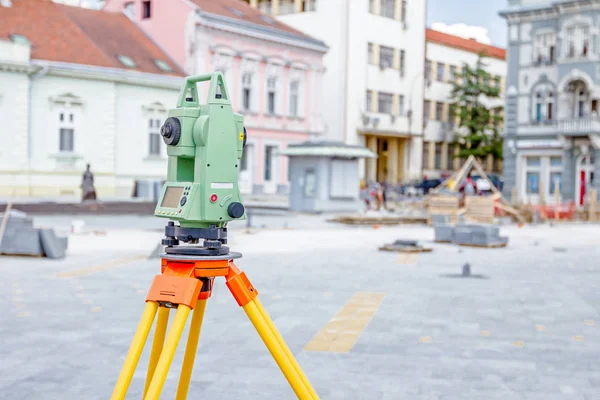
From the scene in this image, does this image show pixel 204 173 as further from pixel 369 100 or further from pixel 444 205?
pixel 369 100

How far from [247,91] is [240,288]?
40311mm

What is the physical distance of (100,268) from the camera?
1356cm

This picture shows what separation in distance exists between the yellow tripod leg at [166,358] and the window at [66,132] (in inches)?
1258

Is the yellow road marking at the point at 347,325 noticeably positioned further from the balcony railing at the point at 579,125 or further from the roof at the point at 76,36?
the balcony railing at the point at 579,125

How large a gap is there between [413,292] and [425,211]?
23271 millimetres

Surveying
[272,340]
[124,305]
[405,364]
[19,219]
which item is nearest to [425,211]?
[19,219]

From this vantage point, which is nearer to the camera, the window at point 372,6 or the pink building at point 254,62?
the pink building at point 254,62

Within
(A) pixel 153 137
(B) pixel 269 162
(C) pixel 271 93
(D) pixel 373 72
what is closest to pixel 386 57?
(D) pixel 373 72

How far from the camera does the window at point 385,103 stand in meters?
54.6

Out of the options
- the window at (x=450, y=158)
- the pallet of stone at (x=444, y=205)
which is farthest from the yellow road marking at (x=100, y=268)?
the window at (x=450, y=158)

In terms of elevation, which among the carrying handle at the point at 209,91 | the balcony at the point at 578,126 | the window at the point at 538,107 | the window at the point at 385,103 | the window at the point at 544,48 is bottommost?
the carrying handle at the point at 209,91

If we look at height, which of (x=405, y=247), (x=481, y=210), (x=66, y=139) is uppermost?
(x=66, y=139)

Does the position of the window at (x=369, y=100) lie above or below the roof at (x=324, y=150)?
above

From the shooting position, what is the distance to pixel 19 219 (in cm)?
Answer: 1509
